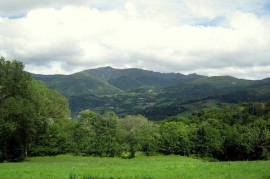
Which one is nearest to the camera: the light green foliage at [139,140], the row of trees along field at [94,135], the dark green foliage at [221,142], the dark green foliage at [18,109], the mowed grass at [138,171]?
the mowed grass at [138,171]

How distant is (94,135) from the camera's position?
10269 centimetres

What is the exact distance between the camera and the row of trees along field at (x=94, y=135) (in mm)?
76312

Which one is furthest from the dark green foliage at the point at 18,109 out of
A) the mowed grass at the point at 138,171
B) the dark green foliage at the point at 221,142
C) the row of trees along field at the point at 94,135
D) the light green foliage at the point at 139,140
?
the dark green foliage at the point at 221,142

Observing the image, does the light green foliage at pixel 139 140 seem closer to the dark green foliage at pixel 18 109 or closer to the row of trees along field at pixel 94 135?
the row of trees along field at pixel 94 135

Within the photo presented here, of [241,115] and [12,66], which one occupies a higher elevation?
[12,66]

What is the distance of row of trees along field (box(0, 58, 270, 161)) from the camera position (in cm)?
7631

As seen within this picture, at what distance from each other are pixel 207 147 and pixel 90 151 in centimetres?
2951

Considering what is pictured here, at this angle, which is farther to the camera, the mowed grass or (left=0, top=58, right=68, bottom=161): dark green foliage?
(left=0, top=58, right=68, bottom=161): dark green foliage

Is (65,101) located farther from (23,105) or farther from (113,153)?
(23,105)

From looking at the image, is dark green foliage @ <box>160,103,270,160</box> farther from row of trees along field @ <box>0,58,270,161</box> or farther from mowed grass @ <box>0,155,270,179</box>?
mowed grass @ <box>0,155,270,179</box>

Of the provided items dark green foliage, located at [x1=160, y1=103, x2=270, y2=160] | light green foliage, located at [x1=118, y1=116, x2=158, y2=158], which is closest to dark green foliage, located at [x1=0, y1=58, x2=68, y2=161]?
light green foliage, located at [x1=118, y1=116, x2=158, y2=158]

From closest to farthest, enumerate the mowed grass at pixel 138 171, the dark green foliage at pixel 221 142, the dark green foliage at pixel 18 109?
the mowed grass at pixel 138 171 → the dark green foliage at pixel 18 109 → the dark green foliage at pixel 221 142

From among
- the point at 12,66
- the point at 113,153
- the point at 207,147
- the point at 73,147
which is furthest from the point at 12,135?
the point at 207,147

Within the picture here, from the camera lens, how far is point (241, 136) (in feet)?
345
